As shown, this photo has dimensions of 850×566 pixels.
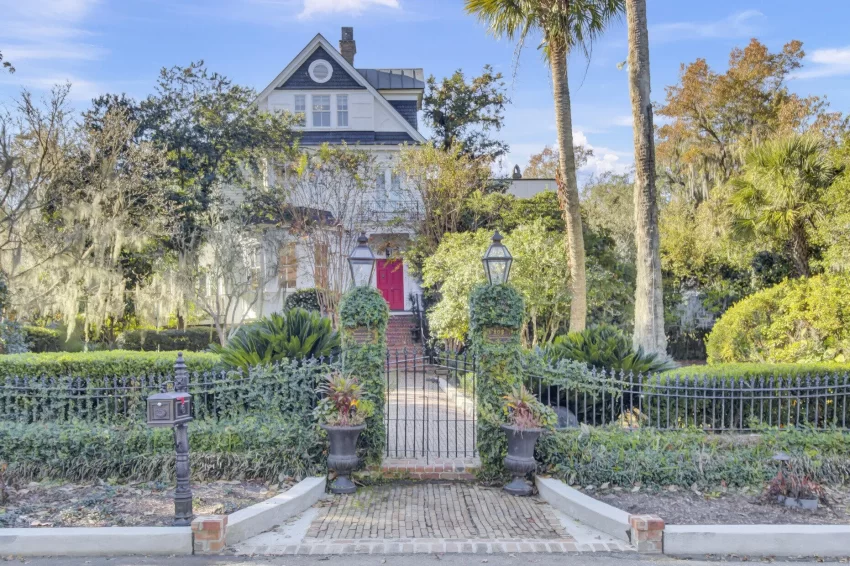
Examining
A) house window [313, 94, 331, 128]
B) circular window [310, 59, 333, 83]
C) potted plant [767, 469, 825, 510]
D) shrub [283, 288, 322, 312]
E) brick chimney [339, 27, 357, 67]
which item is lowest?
potted plant [767, 469, 825, 510]

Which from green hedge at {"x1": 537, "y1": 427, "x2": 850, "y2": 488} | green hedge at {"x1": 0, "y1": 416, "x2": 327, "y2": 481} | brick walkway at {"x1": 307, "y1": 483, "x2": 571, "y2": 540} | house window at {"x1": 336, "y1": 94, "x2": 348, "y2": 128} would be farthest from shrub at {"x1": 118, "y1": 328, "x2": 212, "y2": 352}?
green hedge at {"x1": 537, "y1": 427, "x2": 850, "y2": 488}

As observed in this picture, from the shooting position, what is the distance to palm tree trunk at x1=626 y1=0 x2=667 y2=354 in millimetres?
10633

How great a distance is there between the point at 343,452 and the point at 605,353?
3.76m

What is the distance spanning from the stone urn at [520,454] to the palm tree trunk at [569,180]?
644 centimetres

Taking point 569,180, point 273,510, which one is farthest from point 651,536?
point 569,180

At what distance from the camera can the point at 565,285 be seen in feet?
49.5

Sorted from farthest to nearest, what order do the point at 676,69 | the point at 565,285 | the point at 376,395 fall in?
the point at 676,69
the point at 565,285
the point at 376,395

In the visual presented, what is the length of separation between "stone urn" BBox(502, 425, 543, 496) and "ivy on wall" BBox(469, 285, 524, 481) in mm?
305

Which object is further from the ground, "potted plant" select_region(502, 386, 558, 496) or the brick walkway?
"potted plant" select_region(502, 386, 558, 496)

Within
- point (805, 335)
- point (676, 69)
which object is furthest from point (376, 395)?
point (676, 69)

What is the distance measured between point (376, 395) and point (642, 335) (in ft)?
16.8

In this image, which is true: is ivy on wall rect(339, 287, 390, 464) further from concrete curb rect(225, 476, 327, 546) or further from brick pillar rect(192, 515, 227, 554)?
brick pillar rect(192, 515, 227, 554)

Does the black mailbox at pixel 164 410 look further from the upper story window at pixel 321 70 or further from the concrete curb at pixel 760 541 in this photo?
the upper story window at pixel 321 70

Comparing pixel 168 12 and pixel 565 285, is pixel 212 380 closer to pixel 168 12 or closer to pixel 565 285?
pixel 168 12
